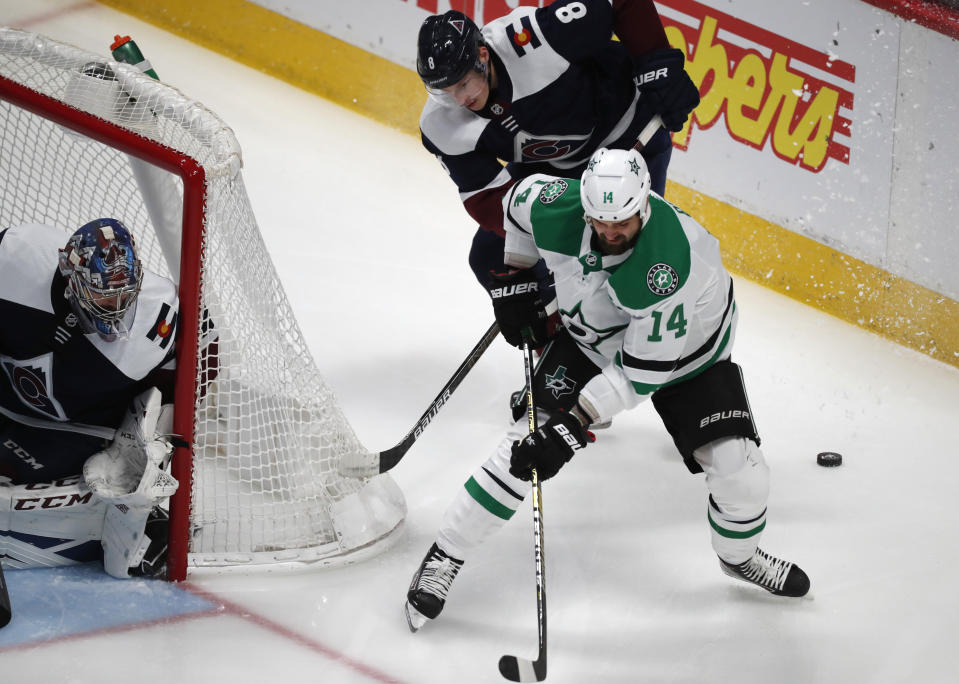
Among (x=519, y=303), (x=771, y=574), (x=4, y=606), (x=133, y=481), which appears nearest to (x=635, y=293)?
(x=519, y=303)

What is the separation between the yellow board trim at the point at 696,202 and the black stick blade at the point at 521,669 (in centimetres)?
219

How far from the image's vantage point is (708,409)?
2.63m

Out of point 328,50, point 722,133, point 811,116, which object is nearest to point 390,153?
point 328,50

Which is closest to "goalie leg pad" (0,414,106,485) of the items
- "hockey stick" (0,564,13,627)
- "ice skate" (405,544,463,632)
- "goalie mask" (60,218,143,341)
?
"hockey stick" (0,564,13,627)

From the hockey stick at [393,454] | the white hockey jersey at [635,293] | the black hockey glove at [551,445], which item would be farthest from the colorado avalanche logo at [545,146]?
the black hockey glove at [551,445]

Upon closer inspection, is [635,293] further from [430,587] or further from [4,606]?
[4,606]

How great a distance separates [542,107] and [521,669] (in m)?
1.40

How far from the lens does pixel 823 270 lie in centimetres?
416

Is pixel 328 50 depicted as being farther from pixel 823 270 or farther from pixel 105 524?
pixel 105 524

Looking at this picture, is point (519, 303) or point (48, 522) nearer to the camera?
point (48, 522)

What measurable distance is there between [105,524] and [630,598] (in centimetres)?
128

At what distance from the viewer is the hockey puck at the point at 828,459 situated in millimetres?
3459

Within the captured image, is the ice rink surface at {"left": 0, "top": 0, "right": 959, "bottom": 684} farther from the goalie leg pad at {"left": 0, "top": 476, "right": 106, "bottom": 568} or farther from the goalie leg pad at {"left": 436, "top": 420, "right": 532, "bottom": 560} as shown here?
the goalie leg pad at {"left": 436, "top": 420, "right": 532, "bottom": 560}

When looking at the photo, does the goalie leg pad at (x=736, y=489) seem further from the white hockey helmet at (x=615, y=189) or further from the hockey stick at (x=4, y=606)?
the hockey stick at (x=4, y=606)
